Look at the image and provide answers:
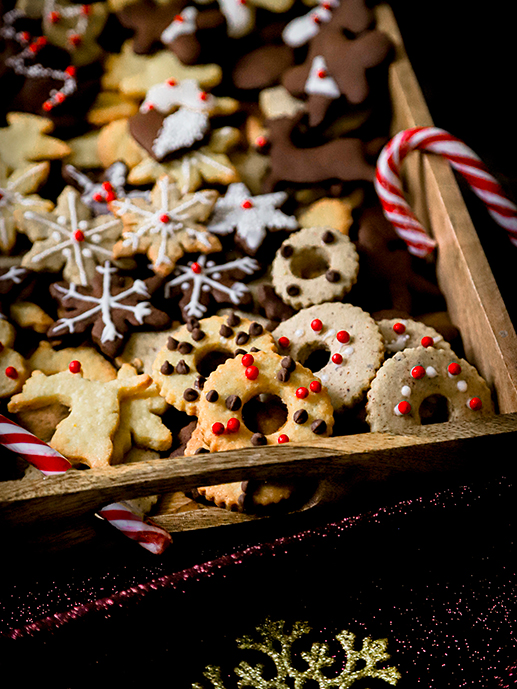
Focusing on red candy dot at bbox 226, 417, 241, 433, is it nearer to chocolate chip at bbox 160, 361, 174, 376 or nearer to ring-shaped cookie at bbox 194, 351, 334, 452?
ring-shaped cookie at bbox 194, 351, 334, 452

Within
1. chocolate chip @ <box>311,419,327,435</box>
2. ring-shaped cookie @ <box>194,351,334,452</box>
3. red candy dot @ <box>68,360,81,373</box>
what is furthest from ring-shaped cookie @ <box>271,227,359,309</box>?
red candy dot @ <box>68,360,81,373</box>

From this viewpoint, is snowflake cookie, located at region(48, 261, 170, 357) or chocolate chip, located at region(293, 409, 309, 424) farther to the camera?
snowflake cookie, located at region(48, 261, 170, 357)

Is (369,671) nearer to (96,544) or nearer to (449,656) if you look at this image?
(449,656)

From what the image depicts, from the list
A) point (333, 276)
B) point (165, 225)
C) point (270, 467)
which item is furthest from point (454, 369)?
point (165, 225)

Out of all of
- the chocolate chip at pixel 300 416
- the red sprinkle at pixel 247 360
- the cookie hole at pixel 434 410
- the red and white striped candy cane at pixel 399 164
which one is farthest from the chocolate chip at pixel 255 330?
the red and white striped candy cane at pixel 399 164

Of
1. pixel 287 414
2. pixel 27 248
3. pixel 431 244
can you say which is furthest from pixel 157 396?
pixel 431 244

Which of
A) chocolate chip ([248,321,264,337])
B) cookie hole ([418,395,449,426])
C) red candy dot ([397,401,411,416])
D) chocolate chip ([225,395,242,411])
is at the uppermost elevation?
chocolate chip ([248,321,264,337])
